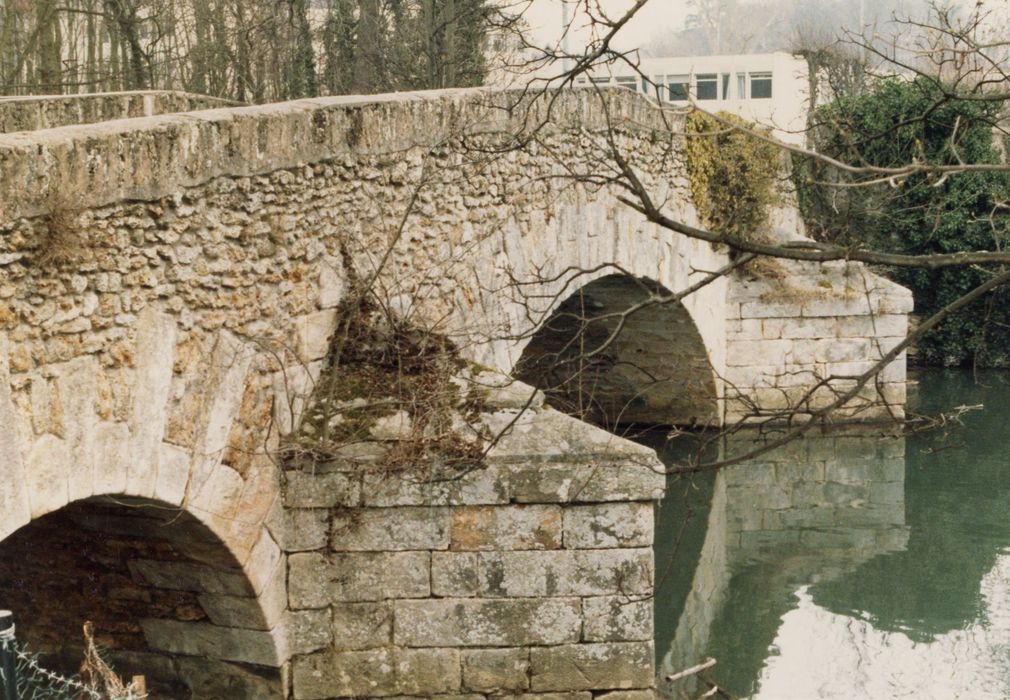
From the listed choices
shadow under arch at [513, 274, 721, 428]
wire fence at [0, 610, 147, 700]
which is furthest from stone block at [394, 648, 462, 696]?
shadow under arch at [513, 274, 721, 428]

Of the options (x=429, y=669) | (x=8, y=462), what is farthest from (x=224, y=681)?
(x=8, y=462)

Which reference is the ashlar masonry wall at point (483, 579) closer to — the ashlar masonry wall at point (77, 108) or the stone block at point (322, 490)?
the stone block at point (322, 490)

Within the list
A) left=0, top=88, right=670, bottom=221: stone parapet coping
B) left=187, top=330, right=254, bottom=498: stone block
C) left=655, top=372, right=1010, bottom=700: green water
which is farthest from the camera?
left=655, top=372, right=1010, bottom=700: green water

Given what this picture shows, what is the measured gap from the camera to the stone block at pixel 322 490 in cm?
579

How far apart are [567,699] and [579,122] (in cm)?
426

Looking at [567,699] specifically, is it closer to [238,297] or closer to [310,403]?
[310,403]

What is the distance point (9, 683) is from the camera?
254cm

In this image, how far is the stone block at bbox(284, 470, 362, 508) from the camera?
5793 millimetres

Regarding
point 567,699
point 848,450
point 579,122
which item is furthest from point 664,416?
point 567,699

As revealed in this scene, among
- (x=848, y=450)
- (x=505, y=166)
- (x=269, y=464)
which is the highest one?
(x=505, y=166)

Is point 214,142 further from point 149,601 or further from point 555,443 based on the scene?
point 149,601

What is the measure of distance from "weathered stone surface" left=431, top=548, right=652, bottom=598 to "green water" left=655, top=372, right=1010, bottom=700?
663 mm

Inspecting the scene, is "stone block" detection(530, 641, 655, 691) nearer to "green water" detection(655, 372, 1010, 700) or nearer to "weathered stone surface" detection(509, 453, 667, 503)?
"weathered stone surface" detection(509, 453, 667, 503)

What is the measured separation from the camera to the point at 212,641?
586cm
